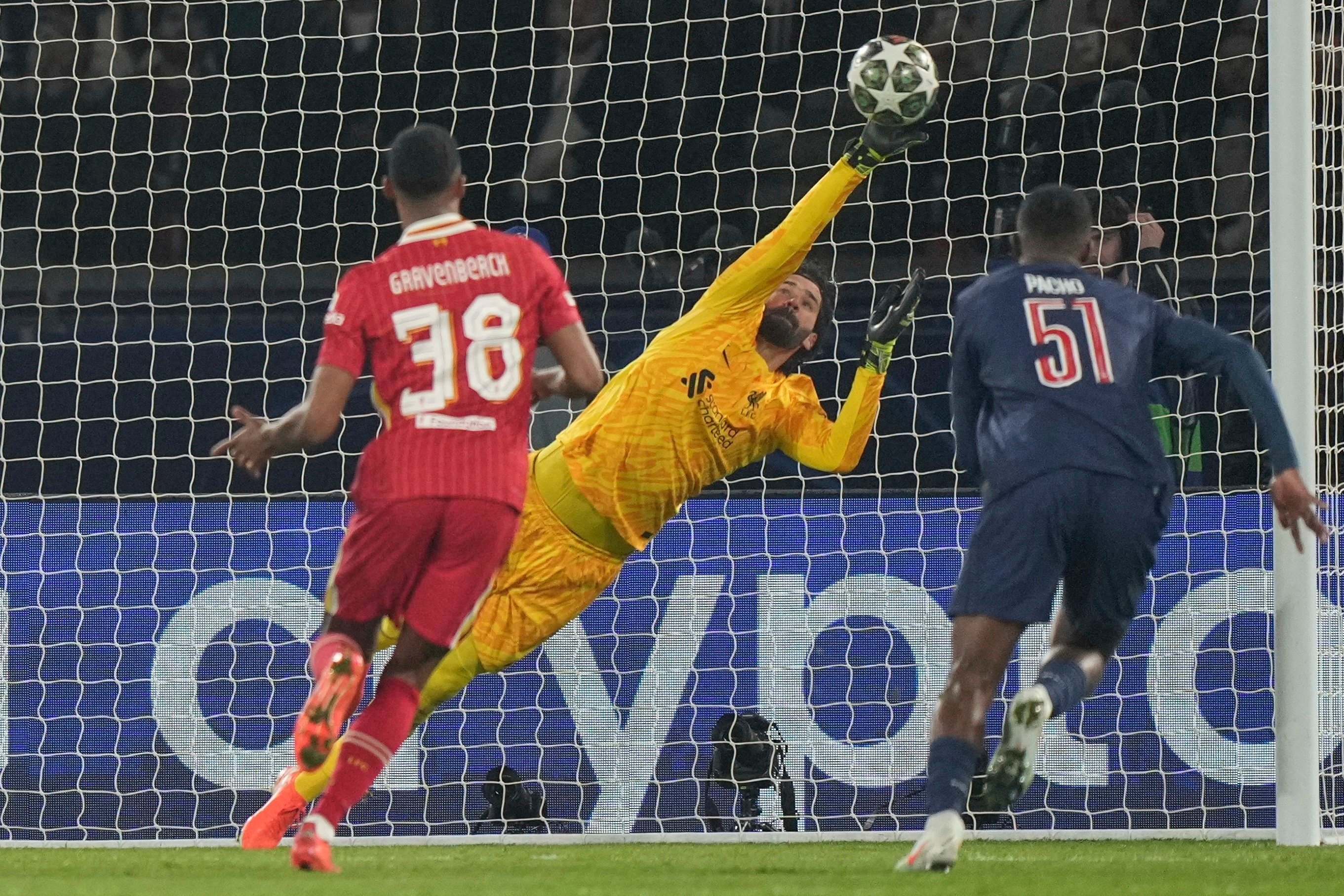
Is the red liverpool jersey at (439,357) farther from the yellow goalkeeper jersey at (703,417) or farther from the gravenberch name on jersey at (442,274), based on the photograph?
the yellow goalkeeper jersey at (703,417)

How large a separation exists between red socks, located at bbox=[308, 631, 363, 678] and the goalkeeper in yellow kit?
4.04ft

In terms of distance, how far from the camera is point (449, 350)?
14.7ft

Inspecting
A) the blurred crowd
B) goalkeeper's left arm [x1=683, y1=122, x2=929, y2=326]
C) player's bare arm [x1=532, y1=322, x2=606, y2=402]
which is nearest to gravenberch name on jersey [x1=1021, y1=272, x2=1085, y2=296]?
goalkeeper's left arm [x1=683, y1=122, x2=929, y2=326]

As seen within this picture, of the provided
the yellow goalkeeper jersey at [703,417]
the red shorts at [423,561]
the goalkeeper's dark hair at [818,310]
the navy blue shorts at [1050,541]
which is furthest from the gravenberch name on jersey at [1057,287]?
the goalkeeper's dark hair at [818,310]

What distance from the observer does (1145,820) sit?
260 inches

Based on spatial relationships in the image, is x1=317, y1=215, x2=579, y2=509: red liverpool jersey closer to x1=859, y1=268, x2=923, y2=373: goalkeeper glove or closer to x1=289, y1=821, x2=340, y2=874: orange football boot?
x1=289, y1=821, x2=340, y2=874: orange football boot

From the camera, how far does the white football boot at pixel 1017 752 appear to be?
14.5 feet

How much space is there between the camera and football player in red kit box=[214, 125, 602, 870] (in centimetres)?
444

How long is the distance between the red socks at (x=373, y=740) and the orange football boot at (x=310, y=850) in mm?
74

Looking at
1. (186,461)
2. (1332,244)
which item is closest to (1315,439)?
(1332,244)

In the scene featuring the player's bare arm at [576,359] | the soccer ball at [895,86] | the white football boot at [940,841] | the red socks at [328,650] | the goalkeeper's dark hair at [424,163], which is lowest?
the white football boot at [940,841]

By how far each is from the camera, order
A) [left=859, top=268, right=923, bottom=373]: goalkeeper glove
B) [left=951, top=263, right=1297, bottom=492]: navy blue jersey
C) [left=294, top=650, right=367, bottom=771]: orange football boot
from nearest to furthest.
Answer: [left=294, top=650, right=367, bottom=771]: orange football boot
[left=951, top=263, right=1297, bottom=492]: navy blue jersey
[left=859, top=268, right=923, bottom=373]: goalkeeper glove

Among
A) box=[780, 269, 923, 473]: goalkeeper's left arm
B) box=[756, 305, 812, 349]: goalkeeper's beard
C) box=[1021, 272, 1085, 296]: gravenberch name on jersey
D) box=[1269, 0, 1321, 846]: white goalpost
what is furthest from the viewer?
box=[756, 305, 812, 349]: goalkeeper's beard

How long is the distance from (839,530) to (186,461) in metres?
3.06
